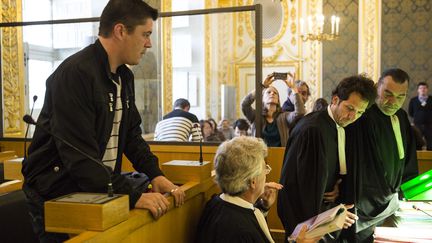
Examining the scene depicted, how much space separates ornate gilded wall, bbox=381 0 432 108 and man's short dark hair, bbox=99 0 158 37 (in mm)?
6784

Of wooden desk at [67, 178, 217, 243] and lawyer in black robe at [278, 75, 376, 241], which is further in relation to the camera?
lawyer in black robe at [278, 75, 376, 241]

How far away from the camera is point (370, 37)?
791 centimetres

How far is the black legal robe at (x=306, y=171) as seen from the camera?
92.5 inches

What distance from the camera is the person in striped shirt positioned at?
414 cm

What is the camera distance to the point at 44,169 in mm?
1607


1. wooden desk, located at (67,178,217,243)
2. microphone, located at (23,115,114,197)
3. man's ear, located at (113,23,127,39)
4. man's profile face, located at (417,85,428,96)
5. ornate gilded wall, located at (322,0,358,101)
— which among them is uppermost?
ornate gilded wall, located at (322,0,358,101)

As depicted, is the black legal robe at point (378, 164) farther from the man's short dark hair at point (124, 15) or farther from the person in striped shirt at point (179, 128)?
the person in striped shirt at point (179, 128)

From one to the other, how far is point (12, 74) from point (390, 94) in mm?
3856

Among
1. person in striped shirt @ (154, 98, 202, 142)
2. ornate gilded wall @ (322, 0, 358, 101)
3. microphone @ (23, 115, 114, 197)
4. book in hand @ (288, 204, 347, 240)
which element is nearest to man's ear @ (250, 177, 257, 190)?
book in hand @ (288, 204, 347, 240)

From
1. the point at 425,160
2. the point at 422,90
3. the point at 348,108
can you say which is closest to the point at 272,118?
the point at 425,160

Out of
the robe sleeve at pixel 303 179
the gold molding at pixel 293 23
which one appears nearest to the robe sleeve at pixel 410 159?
the robe sleeve at pixel 303 179

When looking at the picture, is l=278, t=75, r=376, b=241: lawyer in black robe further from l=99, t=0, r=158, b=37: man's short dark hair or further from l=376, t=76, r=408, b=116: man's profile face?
l=99, t=0, r=158, b=37: man's short dark hair

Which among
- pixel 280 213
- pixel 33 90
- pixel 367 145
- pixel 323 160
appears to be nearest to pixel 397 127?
pixel 367 145

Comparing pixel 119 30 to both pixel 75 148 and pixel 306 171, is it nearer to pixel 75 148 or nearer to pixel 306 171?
pixel 75 148
